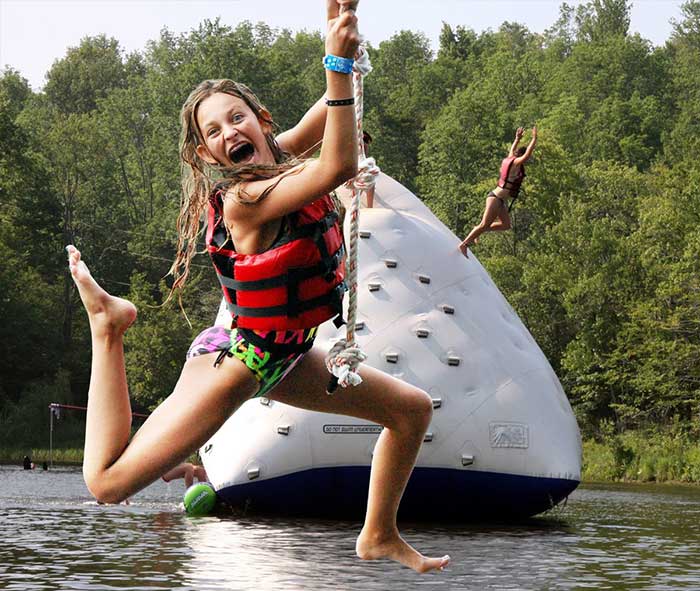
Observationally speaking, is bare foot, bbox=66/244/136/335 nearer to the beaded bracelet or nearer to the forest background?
the beaded bracelet

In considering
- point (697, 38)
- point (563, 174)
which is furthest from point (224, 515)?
point (697, 38)

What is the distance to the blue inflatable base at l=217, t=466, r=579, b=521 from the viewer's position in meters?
21.2

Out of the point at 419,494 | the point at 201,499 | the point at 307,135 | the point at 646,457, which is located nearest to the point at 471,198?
the point at 646,457

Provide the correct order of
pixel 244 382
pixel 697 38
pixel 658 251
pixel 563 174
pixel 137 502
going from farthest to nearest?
pixel 697 38, pixel 563 174, pixel 658 251, pixel 137 502, pixel 244 382

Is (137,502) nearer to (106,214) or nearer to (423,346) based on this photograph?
(423,346)

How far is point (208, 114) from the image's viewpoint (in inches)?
261

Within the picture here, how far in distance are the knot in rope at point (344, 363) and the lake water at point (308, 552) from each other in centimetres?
935

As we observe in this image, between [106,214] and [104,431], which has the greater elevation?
[106,214]

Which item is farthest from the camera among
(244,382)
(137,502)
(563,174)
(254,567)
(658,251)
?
(563,174)

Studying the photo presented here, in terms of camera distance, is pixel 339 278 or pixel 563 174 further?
pixel 563 174

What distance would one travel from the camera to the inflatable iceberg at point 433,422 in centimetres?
2102

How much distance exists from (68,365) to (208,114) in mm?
65328

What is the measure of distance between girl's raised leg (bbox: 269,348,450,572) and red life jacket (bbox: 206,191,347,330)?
301 millimetres

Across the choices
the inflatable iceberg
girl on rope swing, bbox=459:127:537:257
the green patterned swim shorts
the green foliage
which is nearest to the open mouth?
the green patterned swim shorts
